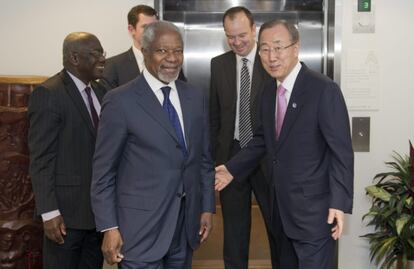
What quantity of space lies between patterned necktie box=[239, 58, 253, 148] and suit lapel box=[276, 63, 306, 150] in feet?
3.36

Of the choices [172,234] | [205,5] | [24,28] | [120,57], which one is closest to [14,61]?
[24,28]

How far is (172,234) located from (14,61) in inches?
94.4

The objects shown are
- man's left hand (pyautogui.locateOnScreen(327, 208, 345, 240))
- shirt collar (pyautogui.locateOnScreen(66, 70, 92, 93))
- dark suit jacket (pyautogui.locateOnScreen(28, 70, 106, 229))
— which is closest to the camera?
man's left hand (pyautogui.locateOnScreen(327, 208, 345, 240))

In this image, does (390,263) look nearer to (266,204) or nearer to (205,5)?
(266,204)

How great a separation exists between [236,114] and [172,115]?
55.7 inches

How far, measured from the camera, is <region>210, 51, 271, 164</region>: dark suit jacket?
3.84 m

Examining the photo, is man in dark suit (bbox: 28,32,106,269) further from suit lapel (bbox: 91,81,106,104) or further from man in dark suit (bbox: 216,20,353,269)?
man in dark suit (bbox: 216,20,353,269)

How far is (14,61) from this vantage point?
431 cm

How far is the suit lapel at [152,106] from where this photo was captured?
2.45 m

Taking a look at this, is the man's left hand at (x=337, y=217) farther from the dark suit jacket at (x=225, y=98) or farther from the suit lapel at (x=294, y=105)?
the dark suit jacket at (x=225, y=98)

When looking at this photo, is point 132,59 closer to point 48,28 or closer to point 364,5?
point 48,28

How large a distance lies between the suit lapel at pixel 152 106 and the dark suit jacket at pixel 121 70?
129 cm

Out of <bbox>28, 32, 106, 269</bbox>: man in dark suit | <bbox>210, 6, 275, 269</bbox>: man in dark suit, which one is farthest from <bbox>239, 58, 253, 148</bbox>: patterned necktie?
<bbox>28, 32, 106, 269</bbox>: man in dark suit

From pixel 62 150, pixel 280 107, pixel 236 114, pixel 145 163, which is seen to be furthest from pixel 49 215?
pixel 236 114
